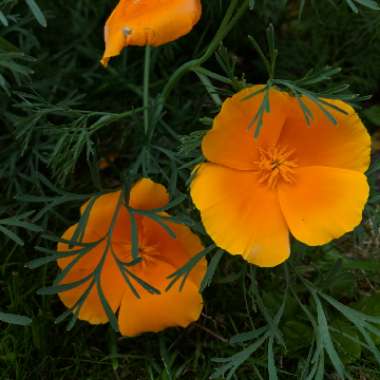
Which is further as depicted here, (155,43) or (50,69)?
(50,69)

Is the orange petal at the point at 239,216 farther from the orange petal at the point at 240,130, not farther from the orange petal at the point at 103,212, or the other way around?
the orange petal at the point at 103,212

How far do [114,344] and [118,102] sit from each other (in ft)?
1.91

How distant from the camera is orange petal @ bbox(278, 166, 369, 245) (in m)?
1.00

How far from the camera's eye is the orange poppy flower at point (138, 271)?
3.81 feet

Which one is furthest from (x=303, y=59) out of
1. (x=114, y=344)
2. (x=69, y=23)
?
(x=114, y=344)

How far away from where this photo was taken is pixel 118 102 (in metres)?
1.56

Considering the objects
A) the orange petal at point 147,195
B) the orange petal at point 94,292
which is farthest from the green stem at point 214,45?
the orange petal at point 94,292

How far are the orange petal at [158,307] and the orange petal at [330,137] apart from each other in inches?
12.3

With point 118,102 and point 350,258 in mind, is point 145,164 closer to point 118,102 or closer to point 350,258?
point 118,102

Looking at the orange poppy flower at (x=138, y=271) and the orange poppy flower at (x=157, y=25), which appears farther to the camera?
the orange poppy flower at (x=138, y=271)

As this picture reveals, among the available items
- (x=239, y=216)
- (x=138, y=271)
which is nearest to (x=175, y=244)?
(x=138, y=271)

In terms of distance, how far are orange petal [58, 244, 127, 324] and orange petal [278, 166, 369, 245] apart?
0.35 meters

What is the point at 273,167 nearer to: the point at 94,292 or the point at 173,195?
the point at 173,195

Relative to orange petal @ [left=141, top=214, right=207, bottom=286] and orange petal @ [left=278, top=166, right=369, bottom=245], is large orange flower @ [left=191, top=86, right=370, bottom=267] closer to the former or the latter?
orange petal @ [left=278, top=166, right=369, bottom=245]
